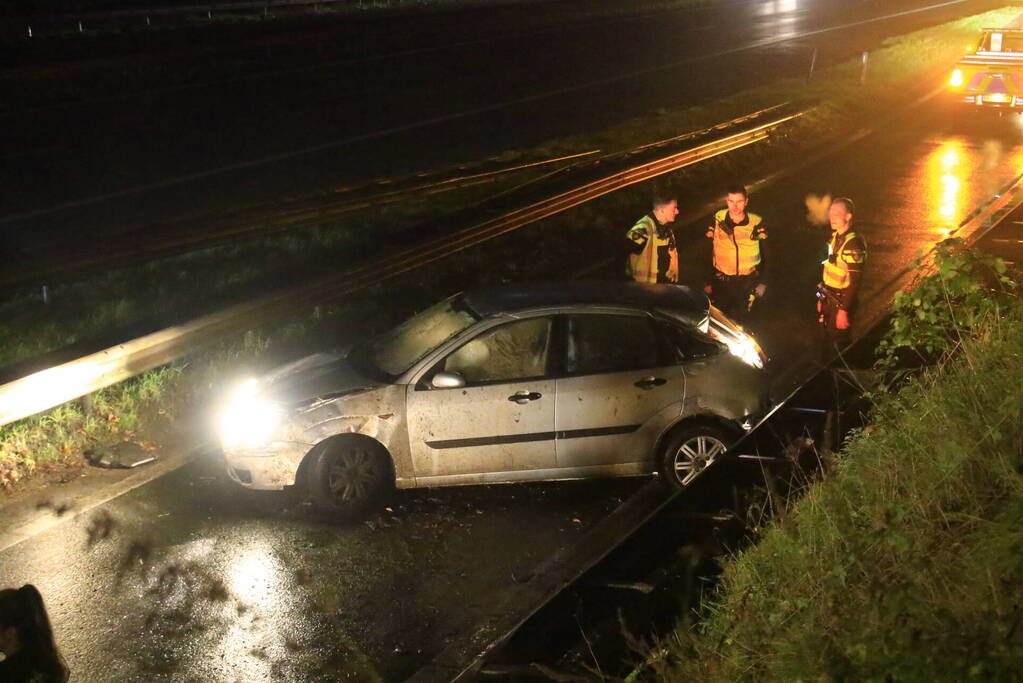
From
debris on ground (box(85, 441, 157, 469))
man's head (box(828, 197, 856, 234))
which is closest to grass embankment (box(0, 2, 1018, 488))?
debris on ground (box(85, 441, 157, 469))

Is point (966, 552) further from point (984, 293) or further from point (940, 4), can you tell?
point (940, 4)

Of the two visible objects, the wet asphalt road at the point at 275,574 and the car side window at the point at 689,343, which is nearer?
the wet asphalt road at the point at 275,574

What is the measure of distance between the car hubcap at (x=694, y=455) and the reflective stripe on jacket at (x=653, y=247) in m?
2.31

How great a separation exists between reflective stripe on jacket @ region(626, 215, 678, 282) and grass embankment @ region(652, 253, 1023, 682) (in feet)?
11.6

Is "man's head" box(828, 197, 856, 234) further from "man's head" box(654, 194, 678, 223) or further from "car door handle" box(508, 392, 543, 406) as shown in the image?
"car door handle" box(508, 392, 543, 406)

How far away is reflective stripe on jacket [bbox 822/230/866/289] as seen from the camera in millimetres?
9438

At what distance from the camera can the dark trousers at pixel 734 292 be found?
400 inches

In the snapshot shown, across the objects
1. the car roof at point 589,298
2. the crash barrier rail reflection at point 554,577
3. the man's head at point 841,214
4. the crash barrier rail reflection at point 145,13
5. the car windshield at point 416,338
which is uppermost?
the crash barrier rail reflection at point 145,13

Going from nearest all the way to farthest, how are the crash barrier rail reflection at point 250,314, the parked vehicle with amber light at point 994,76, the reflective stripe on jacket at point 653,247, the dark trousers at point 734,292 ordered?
the crash barrier rail reflection at point 250,314
the reflective stripe on jacket at point 653,247
the dark trousers at point 734,292
the parked vehicle with amber light at point 994,76

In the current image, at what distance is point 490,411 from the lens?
775 cm

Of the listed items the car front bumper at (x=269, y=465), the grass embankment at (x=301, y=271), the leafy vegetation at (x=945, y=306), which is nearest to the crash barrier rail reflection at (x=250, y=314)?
the grass embankment at (x=301, y=271)

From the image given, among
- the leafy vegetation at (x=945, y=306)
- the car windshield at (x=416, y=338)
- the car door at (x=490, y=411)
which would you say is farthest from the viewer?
the car windshield at (x=416, y=338)

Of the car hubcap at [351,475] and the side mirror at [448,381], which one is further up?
the side mirror at [448,381]

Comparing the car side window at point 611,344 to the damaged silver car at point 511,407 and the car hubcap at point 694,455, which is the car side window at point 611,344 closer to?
the damaged silver car at point 511,407
